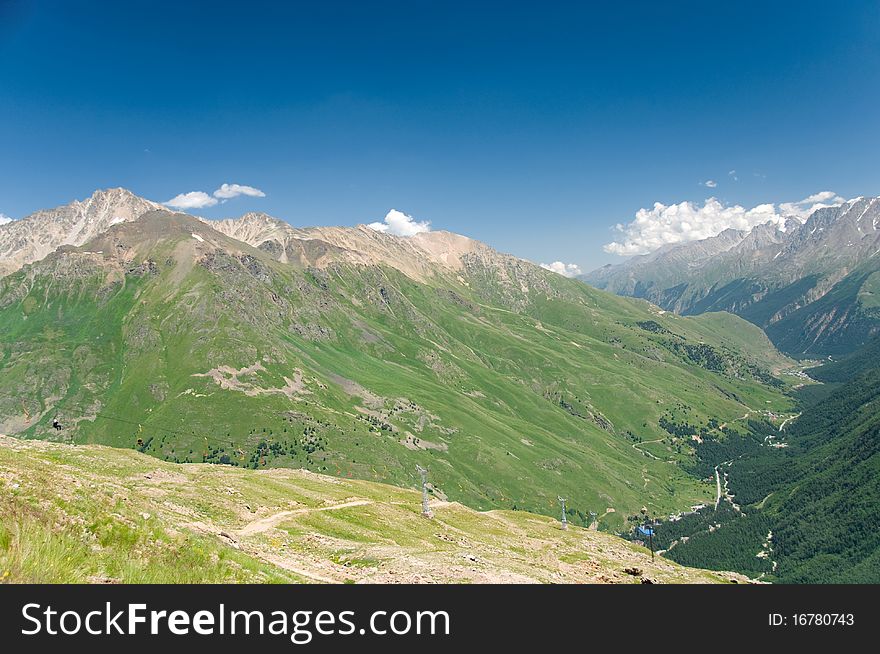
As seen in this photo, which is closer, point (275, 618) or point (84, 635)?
point (84, 635)

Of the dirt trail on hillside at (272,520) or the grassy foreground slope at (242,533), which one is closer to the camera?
the grassy foreground slope at (242,533)

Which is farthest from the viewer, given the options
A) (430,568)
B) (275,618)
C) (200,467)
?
(200,467)

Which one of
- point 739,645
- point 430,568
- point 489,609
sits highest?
point 489,609

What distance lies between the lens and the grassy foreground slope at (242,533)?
67.3 ft

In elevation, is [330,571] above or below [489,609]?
below

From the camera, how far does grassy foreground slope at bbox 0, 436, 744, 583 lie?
20516mm

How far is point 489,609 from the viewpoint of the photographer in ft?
57.4

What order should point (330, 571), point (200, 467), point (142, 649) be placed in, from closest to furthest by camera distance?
point (142, 649)
point (330, 571)
point (200, 467)

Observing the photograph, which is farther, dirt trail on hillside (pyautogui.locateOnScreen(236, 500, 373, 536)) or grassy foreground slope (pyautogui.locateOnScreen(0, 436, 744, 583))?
dirt trail on hillside (pyautogui.locateOnScreen(236, 500, 373, 536))

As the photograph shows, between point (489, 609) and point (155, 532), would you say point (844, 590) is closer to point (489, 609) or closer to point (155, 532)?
point (489, 609)

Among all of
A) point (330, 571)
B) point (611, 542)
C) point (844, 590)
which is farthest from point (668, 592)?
point (611, 542)

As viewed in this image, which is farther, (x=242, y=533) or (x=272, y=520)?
(x=272, y=520)

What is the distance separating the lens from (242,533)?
52938 millimetres

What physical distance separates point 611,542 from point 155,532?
11488cm
